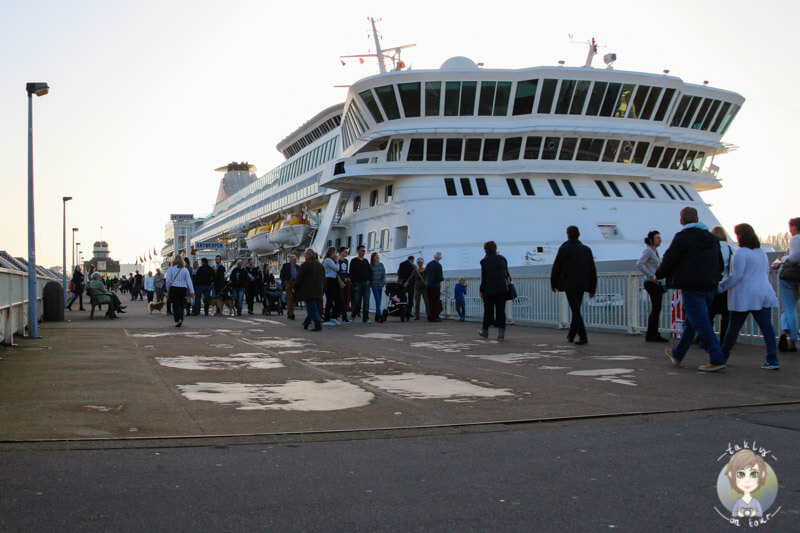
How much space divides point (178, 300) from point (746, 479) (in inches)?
606

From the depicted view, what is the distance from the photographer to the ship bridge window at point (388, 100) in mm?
34188

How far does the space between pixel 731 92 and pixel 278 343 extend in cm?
2944

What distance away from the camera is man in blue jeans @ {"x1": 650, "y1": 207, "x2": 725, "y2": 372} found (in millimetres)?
8594

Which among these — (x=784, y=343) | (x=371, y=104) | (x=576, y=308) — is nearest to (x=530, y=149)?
(x=371, y=104)

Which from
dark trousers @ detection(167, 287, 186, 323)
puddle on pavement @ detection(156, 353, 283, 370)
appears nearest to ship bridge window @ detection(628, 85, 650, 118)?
dark trousers @ detection(167, 287, 186, 323)

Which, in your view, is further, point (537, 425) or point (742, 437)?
point (537, 425)

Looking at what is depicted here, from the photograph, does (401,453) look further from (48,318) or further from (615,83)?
(615,83)

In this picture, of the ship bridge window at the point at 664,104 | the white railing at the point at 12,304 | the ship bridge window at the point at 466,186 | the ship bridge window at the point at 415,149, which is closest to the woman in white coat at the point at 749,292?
the white railing at the point at 12,304

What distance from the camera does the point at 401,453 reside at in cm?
497

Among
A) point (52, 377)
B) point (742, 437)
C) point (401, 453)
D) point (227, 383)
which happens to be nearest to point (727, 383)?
point (742, 437)

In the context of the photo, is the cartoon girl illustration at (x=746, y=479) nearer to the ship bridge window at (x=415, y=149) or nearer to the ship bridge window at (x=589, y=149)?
the ship bridge window at (x=415, y=149)

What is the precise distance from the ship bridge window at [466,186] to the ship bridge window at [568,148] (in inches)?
154
